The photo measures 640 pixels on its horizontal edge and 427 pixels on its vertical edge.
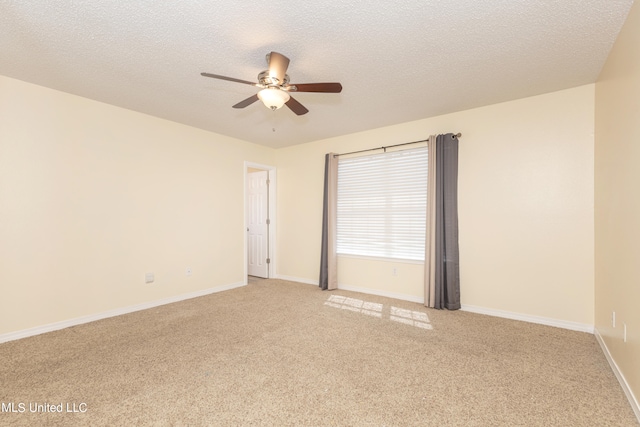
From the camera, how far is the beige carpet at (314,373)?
1.73 m

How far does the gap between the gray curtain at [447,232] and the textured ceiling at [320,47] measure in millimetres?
644

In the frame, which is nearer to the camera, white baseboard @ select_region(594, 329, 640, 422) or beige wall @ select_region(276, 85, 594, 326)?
white baseboard @ select_region(594, 329, 640, 422)

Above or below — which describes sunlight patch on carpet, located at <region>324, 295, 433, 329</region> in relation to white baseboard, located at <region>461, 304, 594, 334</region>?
below

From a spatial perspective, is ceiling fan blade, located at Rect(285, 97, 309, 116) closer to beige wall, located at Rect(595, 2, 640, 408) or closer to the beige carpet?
the beige carpet

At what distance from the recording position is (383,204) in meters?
4.37

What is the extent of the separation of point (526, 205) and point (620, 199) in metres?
1.13

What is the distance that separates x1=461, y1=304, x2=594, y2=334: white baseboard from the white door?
3635 millimetres

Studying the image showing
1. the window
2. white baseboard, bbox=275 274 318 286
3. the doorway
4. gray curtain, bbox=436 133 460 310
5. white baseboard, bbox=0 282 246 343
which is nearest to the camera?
white baseboard, bbox=0 282 246 343

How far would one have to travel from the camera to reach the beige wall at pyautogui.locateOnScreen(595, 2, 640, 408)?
182 cm

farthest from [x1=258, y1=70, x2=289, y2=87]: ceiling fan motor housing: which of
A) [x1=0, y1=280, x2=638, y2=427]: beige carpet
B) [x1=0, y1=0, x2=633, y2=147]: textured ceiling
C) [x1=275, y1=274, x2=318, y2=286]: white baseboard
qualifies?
[x1=275, y1=274, x2=318, y2=286]: white baseboard

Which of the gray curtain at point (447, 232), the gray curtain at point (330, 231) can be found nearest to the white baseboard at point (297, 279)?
the gray curtain at point (330, 231)

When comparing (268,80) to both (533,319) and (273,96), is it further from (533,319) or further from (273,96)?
(533,319)

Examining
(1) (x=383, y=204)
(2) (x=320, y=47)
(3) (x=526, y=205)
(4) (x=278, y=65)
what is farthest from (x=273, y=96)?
A: (3) (x=526, y=205)

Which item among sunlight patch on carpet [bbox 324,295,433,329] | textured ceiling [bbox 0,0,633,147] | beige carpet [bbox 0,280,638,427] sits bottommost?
sunlight patch on carpet [bbox 324,295,433,329]
